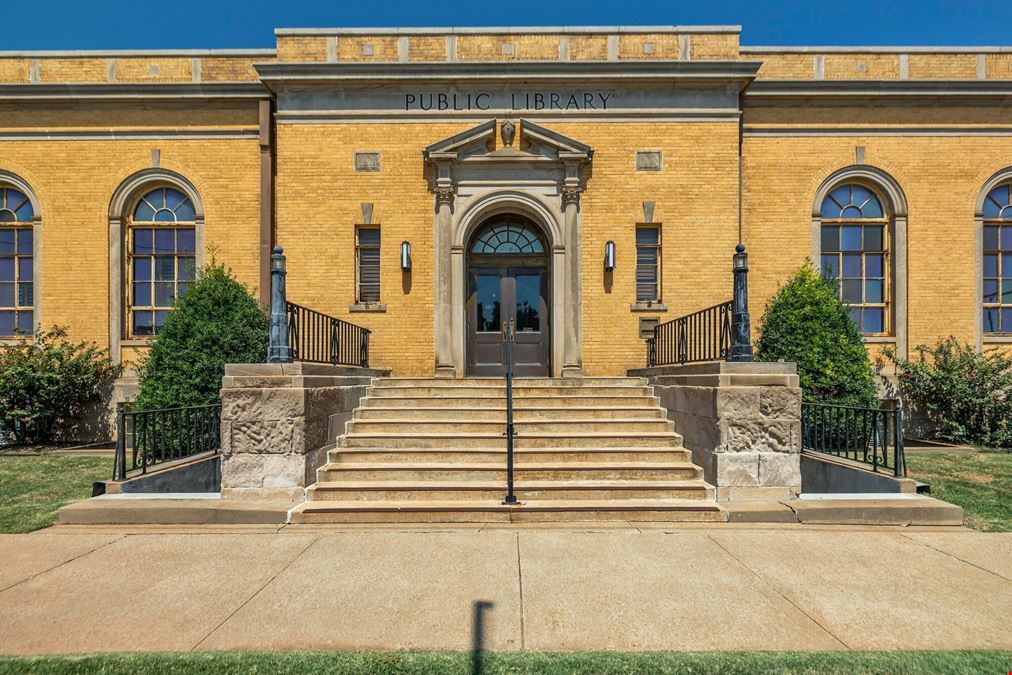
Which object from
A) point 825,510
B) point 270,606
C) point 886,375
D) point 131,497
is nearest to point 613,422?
point 825,510

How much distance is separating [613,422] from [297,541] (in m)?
4.62

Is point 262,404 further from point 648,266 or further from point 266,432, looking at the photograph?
point 648,266

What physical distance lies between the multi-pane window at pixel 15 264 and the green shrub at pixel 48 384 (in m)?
0.88

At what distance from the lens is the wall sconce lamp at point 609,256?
36.5 feet

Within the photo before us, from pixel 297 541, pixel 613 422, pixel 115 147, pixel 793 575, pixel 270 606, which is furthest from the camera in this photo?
pixel 115 147

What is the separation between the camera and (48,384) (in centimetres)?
1094

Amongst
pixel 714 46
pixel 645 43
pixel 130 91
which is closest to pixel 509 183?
pixel 645 43

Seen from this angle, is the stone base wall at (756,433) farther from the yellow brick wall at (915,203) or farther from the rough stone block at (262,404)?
the yellow brick wall at (915,203)

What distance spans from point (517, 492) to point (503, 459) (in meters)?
0.74

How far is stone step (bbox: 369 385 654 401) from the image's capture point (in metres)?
8.83

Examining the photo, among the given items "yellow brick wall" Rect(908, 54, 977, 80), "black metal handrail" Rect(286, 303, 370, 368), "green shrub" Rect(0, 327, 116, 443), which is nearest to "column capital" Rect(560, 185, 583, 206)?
"black metal handrail" Rect(286, 303, 370, 368)

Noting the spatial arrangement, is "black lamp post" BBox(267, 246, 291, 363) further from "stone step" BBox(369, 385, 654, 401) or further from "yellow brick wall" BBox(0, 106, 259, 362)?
"yellow brick wall" BBox(0, 106, 259, 362)

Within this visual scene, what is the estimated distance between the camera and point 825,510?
233 inches

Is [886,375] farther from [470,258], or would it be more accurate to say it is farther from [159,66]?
[159,66]
